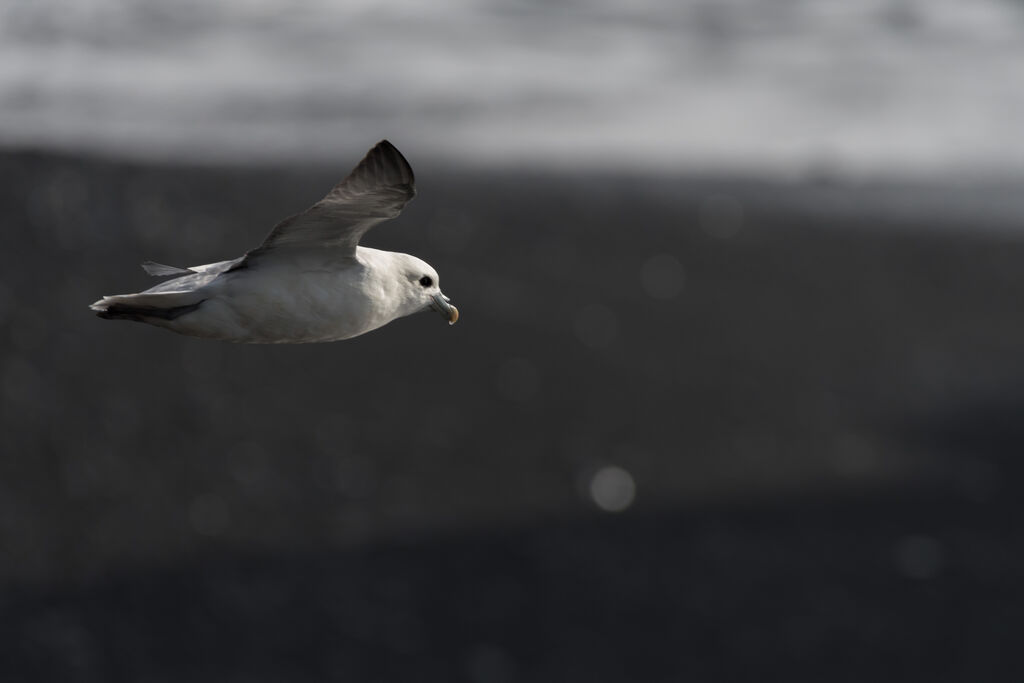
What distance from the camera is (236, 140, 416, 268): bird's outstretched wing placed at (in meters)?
10.4

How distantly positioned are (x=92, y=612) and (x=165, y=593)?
11518 mm

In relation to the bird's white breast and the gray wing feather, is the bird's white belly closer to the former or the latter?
the bird's white breast

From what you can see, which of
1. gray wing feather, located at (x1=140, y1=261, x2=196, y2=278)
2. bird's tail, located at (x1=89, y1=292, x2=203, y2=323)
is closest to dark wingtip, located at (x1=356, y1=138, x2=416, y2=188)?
bird's tail, located at (x1=89, y1=292, x2=203, y2=323)

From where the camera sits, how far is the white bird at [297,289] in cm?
1091

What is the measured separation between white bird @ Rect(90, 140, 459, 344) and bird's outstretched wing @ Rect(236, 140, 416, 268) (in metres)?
0.01

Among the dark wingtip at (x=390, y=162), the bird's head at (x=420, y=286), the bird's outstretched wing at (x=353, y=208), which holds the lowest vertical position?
the bird's head at (x=420, y=286)

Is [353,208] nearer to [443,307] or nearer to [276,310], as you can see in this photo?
[276,310]

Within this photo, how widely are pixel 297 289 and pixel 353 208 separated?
95 cm

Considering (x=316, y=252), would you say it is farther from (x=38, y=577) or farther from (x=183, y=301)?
(x=38, y=577)

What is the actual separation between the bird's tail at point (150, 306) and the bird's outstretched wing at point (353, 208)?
25.6 inches

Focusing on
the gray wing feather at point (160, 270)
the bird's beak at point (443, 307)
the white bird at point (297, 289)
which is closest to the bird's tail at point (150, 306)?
the white bird at point (297, 289)

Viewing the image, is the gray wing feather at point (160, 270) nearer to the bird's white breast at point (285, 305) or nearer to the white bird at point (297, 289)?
the white bird at point (297, 289)

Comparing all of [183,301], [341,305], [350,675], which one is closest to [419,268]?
[341,305]

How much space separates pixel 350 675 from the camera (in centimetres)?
18500
